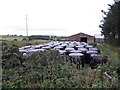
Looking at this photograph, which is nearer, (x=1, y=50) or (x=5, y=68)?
(x=5, y=68)

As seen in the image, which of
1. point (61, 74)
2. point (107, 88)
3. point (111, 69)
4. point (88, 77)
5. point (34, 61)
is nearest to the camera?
point (107, 88)

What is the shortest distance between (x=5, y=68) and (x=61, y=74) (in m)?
3.85

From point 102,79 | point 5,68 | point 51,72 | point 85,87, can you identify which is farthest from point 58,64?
point 85,87

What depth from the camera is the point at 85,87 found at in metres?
10.1

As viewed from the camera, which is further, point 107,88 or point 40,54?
point 40,54

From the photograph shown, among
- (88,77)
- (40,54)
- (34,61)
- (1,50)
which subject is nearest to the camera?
(88,77)

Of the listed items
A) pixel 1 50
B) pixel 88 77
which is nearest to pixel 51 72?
pixel 88 77

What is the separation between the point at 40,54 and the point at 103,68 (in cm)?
487

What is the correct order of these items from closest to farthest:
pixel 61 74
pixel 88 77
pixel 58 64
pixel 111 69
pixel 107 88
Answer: pixel 107 88 < pixel 88 77 < pixel 61 74 < pixel 111 69 < pixel 58 64

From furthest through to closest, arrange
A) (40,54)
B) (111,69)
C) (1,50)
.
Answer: (1,50) < (40,54) < (111,69)

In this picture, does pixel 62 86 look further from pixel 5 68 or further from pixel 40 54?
pixel 40 54

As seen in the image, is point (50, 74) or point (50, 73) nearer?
point (50, 74)

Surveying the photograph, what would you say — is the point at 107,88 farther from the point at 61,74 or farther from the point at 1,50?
the point at 1,50

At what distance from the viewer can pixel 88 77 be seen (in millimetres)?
11547
